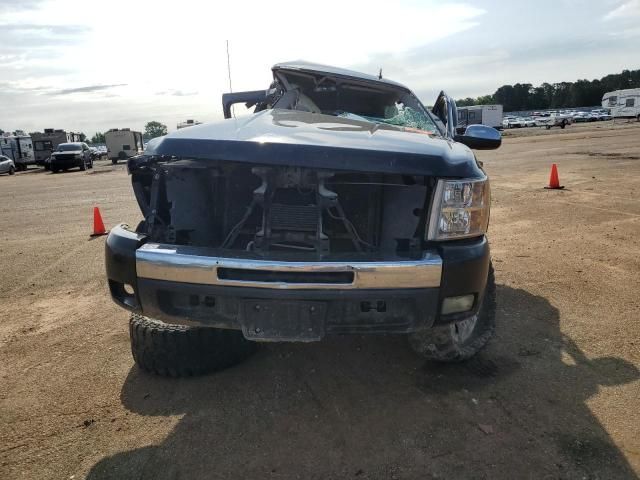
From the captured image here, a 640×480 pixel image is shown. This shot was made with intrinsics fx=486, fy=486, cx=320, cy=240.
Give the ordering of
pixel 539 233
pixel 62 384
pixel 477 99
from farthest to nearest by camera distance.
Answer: pixel 477 99 < pixel 539 233 < pixel 62 384

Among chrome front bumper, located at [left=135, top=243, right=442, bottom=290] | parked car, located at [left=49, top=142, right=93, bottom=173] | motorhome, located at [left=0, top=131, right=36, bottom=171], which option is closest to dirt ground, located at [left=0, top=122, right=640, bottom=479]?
chrome front bumper, located at [left=135, top=243, right=442, bottom=290]

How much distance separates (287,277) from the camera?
2094 millimetres

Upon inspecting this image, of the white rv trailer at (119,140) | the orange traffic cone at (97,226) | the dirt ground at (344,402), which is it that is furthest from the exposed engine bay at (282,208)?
the white rv trailer at (119,140)

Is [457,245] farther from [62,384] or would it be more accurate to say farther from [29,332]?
[29,332]

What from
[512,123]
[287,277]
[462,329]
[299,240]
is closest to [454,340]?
[462,329]

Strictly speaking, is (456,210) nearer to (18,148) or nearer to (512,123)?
(18,148)

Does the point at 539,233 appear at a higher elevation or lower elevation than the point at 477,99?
lower

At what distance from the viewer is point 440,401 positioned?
8.75 feet

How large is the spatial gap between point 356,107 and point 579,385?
246cm

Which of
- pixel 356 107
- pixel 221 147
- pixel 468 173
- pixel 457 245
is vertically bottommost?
pixel 457 245

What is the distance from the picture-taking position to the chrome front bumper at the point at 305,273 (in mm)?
2082

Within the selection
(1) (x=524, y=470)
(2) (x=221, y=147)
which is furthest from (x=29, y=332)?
(1) (x=524, y=470)

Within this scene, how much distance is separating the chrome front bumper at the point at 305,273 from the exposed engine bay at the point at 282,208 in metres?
0.12

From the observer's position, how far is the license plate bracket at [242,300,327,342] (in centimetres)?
214
